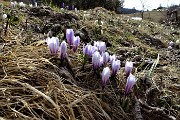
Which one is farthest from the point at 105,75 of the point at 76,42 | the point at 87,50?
the point at 76,42

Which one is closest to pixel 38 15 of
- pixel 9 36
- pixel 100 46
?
pixel 9 36

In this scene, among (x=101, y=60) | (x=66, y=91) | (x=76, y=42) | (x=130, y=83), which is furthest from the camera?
(x=76, y=42)

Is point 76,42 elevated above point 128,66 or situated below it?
above

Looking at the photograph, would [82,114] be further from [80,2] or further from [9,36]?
[80,2]

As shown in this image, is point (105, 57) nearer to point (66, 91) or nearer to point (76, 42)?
point (76, 42)

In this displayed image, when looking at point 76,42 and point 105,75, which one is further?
point 76,42

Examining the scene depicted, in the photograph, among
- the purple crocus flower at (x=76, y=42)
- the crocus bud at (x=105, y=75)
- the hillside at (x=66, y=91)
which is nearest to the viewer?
the hillside at (x=66, y=91)

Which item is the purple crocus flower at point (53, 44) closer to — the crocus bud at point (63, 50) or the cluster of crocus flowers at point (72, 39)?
the crocus bud at point (63, 50)

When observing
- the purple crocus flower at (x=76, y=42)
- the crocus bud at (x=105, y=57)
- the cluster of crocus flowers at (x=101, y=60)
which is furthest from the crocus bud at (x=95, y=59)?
the purple crocus flower at (x=76, y=42)
